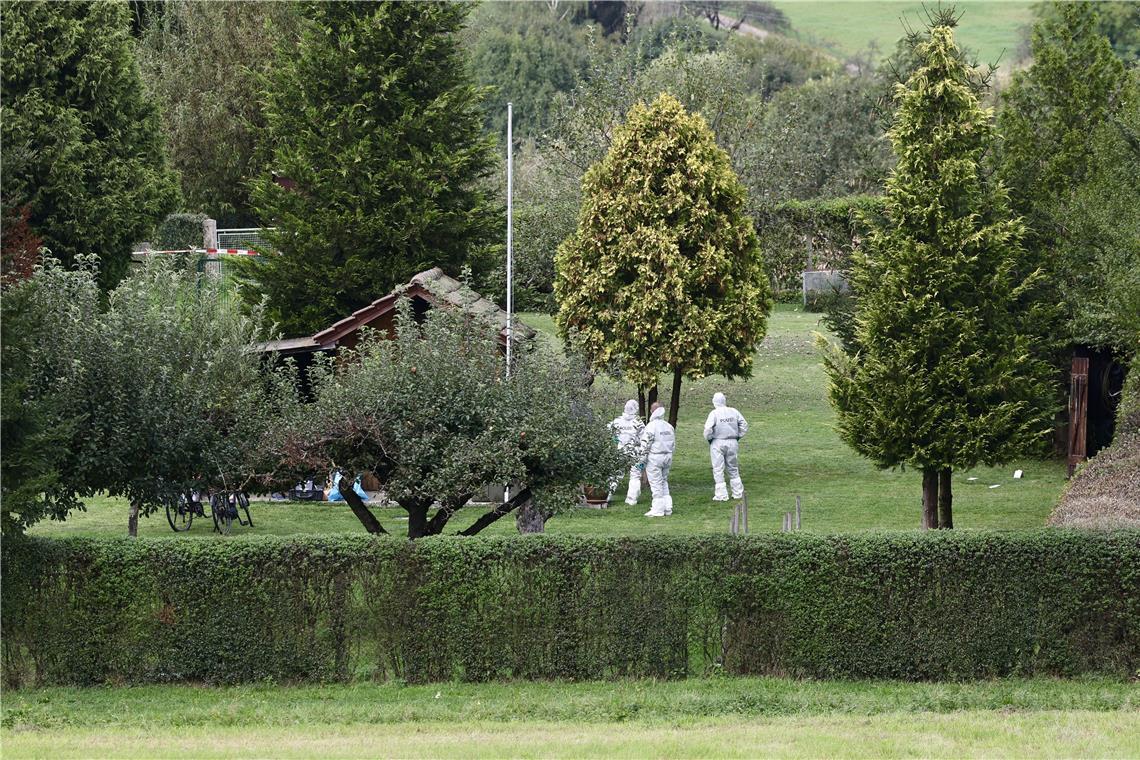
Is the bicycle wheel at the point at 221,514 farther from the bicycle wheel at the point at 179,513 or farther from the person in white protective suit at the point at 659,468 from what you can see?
the person in white protective suit at the point at 659,468

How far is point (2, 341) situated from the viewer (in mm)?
13531

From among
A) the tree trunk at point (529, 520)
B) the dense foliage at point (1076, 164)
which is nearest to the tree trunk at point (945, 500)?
the dense foliage at point (1076, 164)

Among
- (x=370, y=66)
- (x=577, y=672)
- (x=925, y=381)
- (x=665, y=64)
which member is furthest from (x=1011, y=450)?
(x=665, y=64)

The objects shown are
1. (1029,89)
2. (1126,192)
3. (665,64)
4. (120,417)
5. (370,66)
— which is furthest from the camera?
(665,64)

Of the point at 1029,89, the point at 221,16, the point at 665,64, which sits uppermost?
the point at 221,16

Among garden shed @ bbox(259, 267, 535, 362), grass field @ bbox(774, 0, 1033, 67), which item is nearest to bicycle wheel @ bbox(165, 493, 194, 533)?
garden shed @ bbox(259, 267, 535, 362)

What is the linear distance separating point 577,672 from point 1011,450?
6.97 meters

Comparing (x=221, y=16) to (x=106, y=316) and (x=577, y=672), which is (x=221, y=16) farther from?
(x=577, y=672)

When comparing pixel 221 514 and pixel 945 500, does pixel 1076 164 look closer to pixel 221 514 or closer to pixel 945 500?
pixel 945 500

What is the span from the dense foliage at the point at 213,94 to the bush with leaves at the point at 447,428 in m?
30.8

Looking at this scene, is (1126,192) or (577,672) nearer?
(577,672)

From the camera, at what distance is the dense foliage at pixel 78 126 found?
108 feet

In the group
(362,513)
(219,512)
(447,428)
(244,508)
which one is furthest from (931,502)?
(244,508)

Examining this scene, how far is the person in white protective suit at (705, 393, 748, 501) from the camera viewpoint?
22734 millimetres
